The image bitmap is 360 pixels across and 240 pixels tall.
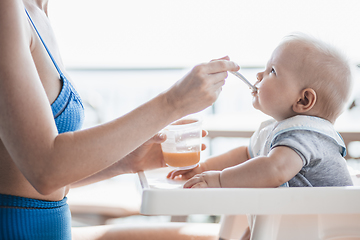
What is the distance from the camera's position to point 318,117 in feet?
3.64

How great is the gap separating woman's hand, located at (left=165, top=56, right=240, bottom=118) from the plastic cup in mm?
204

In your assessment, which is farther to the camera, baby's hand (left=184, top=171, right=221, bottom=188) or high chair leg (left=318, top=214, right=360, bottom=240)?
baby's hand (left=184, top=171, right=221, bottom=188)

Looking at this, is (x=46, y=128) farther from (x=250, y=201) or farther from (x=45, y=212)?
(x=250, y=201)

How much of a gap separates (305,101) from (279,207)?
457mm

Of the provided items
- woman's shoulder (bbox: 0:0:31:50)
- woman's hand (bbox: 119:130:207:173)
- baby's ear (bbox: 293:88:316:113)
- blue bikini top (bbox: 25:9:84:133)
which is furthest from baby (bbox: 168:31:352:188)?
woman's shoulder (bbox: 0:0:31:50)

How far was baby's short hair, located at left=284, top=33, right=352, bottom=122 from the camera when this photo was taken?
1070 millimetres

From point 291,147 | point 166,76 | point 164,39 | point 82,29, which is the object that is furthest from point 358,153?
point 82,29

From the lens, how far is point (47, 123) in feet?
2.53

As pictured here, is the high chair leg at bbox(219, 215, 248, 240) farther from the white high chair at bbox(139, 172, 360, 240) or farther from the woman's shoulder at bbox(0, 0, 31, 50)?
the woman's shoulder at bbox(0, 0, 31, 50)

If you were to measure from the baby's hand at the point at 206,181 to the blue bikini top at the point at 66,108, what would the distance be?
367 mm

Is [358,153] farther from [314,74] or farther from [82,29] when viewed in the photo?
[82,29]

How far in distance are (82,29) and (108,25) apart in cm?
36

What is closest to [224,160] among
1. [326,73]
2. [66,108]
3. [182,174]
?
[182,174]

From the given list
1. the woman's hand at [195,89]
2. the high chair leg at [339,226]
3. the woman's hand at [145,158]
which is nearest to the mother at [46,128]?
the woman's hand at [195,89]
